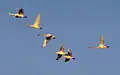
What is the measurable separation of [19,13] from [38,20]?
4.56m

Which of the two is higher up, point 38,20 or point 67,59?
point 38,20

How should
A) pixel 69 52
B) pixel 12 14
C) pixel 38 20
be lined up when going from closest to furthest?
pixel 12 14, pixel 38 20, pixel 69 52

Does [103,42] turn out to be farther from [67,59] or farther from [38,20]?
[38,20]

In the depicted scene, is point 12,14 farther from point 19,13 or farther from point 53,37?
point 53,37

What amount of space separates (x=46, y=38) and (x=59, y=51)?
5.45 metres

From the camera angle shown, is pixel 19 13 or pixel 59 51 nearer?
pixel 19 13

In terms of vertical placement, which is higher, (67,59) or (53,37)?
(53,37)

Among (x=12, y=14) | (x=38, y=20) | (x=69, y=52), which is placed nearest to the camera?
(x=12, y=14)

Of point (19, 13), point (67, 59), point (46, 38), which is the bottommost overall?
point (67, 59)

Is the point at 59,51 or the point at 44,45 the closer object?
A: the point at 44,45

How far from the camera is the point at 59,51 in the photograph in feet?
252

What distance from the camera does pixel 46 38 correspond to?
72875mm

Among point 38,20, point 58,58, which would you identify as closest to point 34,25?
point 38,20

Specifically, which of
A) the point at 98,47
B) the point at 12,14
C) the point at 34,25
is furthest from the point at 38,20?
the point at 98,47
